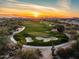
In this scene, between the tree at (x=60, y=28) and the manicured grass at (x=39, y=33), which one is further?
the tree at (x=60, y=28)

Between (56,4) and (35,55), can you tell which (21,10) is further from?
(35,55)

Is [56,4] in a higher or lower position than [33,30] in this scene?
higher

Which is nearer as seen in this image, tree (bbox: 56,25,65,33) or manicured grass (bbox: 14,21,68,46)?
manicured grass (bbox: 14,21,68,46)

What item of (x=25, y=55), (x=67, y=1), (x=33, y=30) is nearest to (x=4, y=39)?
(x=25, y=55)

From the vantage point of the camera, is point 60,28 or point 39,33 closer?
point 39,33

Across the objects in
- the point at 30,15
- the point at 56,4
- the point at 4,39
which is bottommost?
the point at 4,39

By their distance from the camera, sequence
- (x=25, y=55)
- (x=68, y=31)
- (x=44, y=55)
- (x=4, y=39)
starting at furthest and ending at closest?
(x=68, y=31) < (x=4, y=39) < (x=44, y=55) < (x=25, y=55)

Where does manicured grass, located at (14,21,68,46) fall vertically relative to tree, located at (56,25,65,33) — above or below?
below

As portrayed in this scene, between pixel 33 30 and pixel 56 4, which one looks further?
pixel 33 30

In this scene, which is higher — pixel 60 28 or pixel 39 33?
pixel 60 28

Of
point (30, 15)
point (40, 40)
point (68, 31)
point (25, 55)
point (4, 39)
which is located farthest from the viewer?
point (68, 31)

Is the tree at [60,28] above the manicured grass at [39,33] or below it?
above
